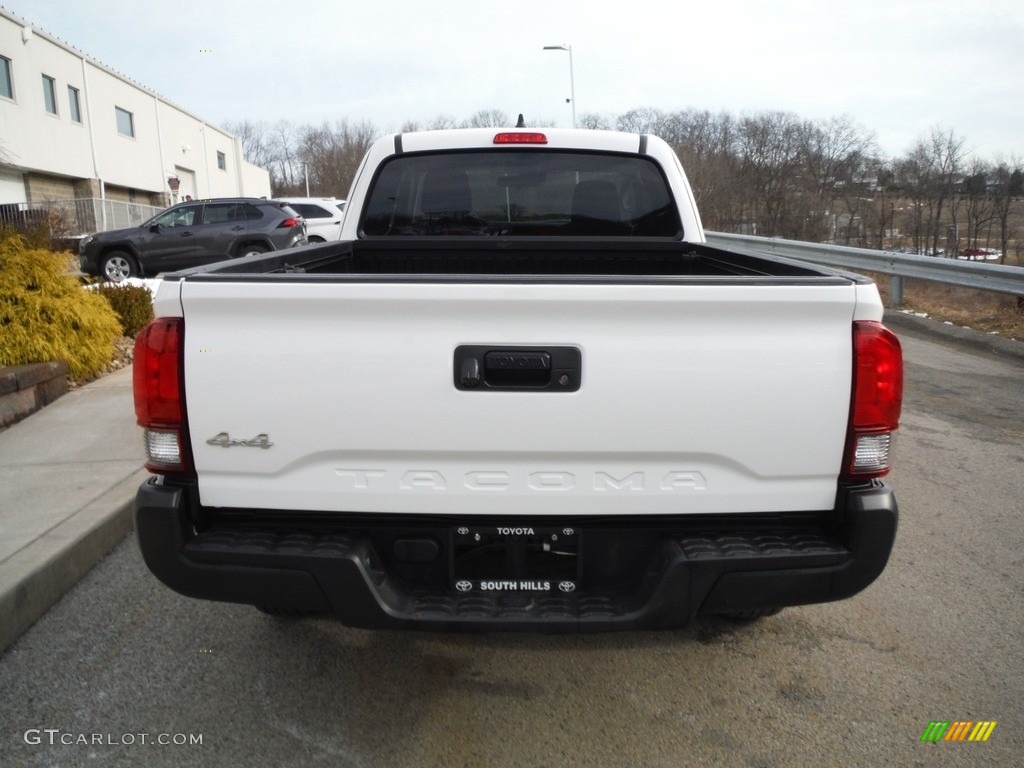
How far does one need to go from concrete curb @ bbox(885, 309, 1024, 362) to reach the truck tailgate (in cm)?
809

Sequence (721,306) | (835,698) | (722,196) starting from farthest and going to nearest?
(722,196) < (835,698) < (721,306)

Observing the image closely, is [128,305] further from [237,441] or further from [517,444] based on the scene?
[517,444]

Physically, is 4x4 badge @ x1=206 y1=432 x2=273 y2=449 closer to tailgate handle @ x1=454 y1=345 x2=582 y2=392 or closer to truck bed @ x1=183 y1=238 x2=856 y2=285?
tailgate handle @ x1=454 y1=345 x2=582 y2=392

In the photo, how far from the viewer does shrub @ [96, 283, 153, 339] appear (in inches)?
368

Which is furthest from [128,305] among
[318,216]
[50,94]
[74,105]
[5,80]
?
[74,105]

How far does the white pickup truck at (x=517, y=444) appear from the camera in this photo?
2.24 meters

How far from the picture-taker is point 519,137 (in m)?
4.26

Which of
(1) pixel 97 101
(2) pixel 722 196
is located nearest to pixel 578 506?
(2) pixel 722 196

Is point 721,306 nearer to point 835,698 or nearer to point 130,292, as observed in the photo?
point 835,698

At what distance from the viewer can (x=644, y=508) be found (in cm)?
236

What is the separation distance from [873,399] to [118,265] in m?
18.6

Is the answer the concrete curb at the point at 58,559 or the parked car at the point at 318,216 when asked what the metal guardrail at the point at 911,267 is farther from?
the parked car at the point at 318,216

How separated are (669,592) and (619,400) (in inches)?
22.9

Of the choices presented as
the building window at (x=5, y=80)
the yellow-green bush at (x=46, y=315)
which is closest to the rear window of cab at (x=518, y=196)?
the yellow-green bush at (x=46, y=315)
